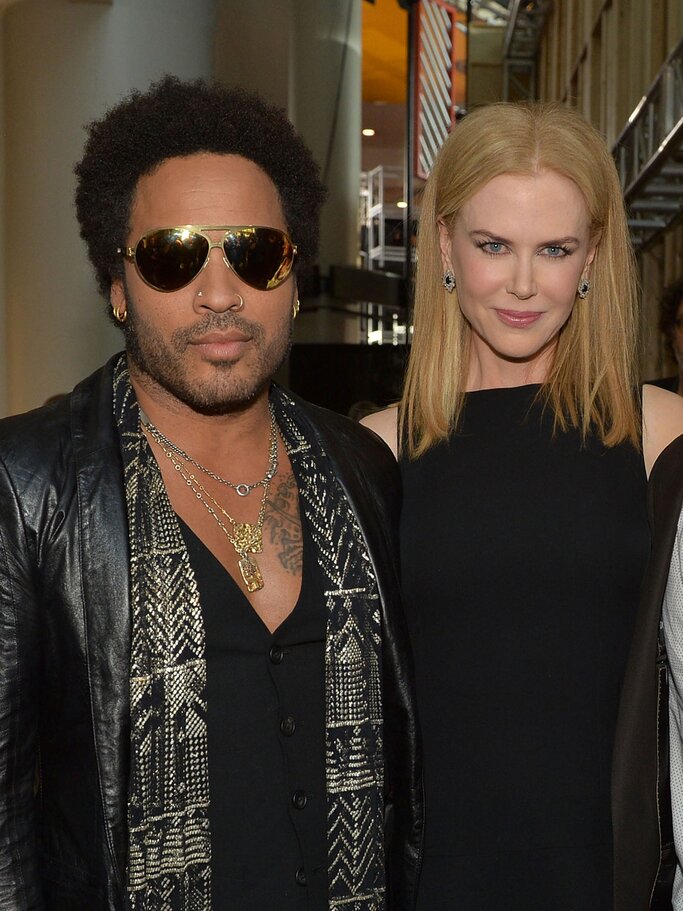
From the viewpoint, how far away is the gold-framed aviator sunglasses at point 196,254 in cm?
209

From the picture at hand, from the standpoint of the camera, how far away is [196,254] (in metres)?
2.09

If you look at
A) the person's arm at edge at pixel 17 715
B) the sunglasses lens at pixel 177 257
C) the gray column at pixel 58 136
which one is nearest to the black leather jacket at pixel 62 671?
the person's arm at edge at pixel 17 715

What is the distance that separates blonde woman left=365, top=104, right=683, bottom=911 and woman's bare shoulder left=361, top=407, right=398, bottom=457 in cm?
7

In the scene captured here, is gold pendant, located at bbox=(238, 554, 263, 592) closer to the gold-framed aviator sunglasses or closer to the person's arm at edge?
the person's arm at edge

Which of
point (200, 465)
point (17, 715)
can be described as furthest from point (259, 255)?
point (17, 715)

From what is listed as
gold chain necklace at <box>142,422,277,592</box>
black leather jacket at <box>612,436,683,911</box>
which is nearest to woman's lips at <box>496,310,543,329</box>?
black leather jacket at <box>612,436,683,911</box>

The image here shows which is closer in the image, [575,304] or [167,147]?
[167,147]

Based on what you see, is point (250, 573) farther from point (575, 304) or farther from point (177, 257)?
point (575, 304)

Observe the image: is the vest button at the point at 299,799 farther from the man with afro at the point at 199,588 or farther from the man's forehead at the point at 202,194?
the man's forehead at the point at 202,194

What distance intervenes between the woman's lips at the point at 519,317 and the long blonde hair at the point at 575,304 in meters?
0.21

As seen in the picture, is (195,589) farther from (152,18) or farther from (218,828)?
(152,18)

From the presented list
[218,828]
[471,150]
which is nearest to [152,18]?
[471,150]

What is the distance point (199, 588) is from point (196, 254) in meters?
0.63

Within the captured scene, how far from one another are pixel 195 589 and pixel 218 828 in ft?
1.43
